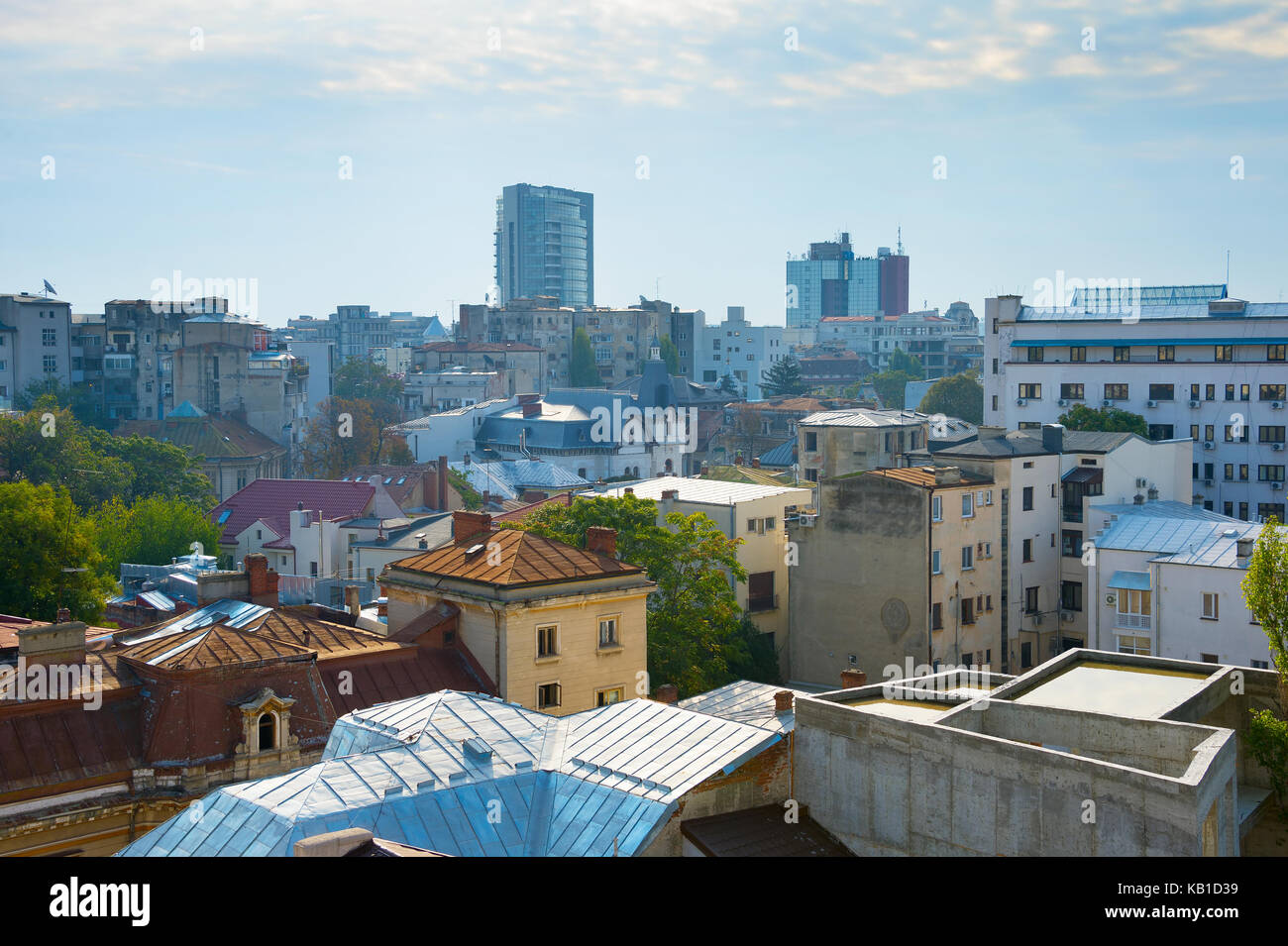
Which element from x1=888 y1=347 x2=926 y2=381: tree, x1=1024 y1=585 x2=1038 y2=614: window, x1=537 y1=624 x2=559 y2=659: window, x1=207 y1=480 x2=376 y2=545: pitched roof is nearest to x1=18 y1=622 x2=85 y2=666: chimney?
x1=537 y1=624 x2=559 y2=659: window

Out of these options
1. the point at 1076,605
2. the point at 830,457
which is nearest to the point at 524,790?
the point at 1076,605

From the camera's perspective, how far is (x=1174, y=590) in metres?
40.9

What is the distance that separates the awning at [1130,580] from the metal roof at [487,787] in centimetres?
2515

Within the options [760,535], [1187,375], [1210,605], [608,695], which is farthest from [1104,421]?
[608,695]

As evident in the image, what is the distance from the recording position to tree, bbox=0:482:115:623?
128 feet

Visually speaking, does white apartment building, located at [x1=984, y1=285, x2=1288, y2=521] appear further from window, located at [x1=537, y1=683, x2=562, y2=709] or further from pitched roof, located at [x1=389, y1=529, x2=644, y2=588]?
window, located at [x1=537, y1=683, x2=562, y2=709]

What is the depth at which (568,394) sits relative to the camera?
102 meters

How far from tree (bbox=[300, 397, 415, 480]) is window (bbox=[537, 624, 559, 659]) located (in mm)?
66112

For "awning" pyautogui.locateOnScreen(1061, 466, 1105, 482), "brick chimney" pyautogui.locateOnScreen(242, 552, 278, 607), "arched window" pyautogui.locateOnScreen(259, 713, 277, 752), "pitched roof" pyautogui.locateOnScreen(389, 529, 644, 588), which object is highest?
"awning" pyautogui.locateOnScreen(1061, 466, 1105, 482)

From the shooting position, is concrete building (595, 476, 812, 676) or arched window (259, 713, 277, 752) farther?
concrete building (595, 476, 812, 676)

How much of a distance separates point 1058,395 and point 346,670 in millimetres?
53063

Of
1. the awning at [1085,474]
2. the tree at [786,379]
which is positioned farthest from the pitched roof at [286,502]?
the tree at [786,379]
